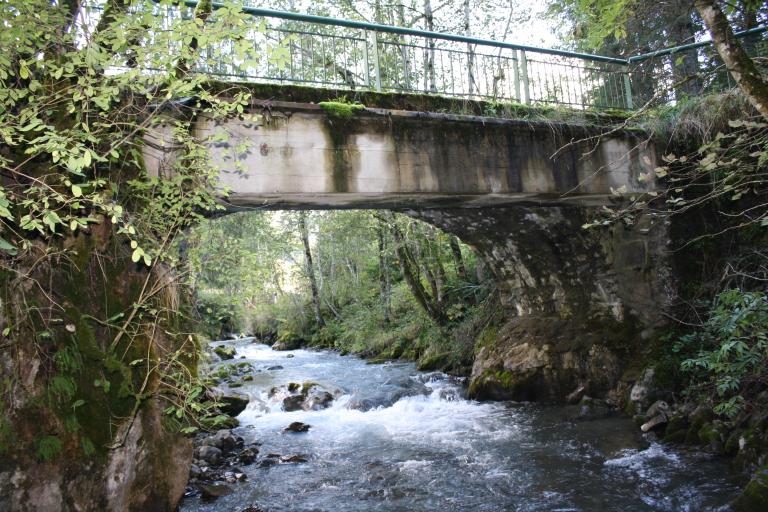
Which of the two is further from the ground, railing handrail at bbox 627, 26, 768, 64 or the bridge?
railing handrail at bbox 627, 26, 768, 64

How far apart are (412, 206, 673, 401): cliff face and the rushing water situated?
26.0 inches

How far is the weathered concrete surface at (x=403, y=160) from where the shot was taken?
5504mm

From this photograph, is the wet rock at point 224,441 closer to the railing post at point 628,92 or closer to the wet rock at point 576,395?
the wet rock at point 576,395

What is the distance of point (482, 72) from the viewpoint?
7.15 metres

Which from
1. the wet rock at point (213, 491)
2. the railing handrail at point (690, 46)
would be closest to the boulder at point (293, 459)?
the wet rock at point (213, 491)

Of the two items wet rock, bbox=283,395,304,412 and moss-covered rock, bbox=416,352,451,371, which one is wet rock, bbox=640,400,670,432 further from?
wet rock, bbox=283,395,304,412

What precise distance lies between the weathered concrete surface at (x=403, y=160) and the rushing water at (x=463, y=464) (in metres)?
3.13

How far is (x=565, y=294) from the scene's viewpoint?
30.0ft

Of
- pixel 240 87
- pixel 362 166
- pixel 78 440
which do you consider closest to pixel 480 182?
pixel 362 166

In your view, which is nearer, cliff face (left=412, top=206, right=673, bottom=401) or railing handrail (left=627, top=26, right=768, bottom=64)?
railing handrail (left=627, top=26, right=768, bottom=64)

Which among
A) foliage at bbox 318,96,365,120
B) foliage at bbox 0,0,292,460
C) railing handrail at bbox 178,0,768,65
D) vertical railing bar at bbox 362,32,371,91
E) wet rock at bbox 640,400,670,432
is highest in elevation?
railing handrail at bbox 178,0,768,65

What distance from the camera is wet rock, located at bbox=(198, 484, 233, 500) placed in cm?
571

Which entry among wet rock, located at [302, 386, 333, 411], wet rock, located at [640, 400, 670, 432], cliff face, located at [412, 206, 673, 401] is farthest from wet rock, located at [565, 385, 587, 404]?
wet rock, located at [302, 386, 333, 411]

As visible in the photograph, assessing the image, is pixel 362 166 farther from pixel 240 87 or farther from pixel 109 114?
pixel 109 114
